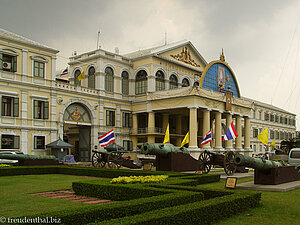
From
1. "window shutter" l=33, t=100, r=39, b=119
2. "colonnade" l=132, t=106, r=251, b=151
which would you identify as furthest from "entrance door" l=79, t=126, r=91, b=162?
"window shutter" l=33, t=100, r=39, b=119

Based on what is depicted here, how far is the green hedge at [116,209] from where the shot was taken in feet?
25.3

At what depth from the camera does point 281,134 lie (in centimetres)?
7925

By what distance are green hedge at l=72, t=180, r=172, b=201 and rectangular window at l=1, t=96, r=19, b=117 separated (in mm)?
21236

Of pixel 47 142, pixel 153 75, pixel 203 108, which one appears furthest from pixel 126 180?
pixel 153 75

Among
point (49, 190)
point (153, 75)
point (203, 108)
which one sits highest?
point (153, 75)

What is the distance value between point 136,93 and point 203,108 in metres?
9.88

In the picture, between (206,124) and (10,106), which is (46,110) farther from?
(206,124)

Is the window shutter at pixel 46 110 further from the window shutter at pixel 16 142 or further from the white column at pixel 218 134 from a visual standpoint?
the white column at pixel 218 134

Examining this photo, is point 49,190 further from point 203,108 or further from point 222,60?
point 222,60

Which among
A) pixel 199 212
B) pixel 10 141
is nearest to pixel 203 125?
pixel 10 141

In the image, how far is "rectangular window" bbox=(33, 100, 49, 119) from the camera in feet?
115

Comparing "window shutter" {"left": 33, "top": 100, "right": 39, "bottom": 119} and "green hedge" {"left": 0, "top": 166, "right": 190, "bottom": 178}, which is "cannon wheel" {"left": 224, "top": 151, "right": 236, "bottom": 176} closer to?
"green hedge" {"left": 0, "top": 166, "right": 190, "bottom": 178}

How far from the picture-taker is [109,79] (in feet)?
144

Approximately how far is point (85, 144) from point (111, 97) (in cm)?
677
